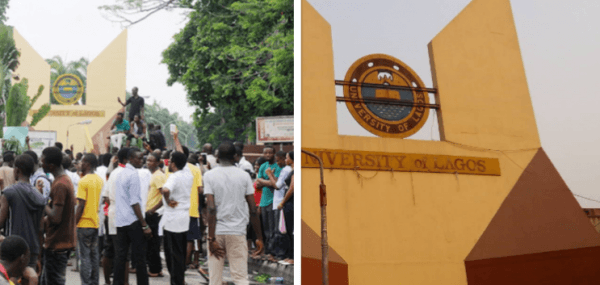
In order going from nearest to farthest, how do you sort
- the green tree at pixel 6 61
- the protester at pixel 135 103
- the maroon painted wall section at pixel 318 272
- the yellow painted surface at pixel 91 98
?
the maroon painted wall section at pixel 318 272
the green tree at pixel 6 61
the protester at pixel 135 103
the yellow painted surface at pixel 91 98

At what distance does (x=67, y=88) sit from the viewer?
11.9 meters

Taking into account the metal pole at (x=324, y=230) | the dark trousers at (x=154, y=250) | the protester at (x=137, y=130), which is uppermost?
the protester at (x=137, y=130)

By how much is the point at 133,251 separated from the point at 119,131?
4.43 metres

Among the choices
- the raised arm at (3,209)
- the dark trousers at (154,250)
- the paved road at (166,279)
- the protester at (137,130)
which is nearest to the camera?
the raised arm at (3,209)

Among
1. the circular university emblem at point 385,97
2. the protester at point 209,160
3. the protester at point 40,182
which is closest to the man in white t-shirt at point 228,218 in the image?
the circular university emblem at point 385,97

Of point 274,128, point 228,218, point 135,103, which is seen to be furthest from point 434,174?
point 135,103

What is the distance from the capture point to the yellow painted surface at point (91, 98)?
8172mm

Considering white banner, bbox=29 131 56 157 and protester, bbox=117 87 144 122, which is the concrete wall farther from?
white banner, bbox=29 131 56 157

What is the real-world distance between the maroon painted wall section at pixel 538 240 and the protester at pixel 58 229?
2.21 metres

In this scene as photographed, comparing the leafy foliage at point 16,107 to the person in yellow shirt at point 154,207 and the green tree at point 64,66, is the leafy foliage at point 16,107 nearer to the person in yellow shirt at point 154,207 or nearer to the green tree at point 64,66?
the green tree at point 64,66

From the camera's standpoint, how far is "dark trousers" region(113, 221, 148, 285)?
3201mm

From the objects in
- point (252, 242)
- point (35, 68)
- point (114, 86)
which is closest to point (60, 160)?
point (252, 242)

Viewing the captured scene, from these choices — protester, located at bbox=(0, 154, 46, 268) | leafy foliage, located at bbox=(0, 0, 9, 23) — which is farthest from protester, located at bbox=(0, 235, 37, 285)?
leafy foliage, located at bbox=(0, 0, 9, 23)

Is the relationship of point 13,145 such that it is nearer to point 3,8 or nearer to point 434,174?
point 3,8
